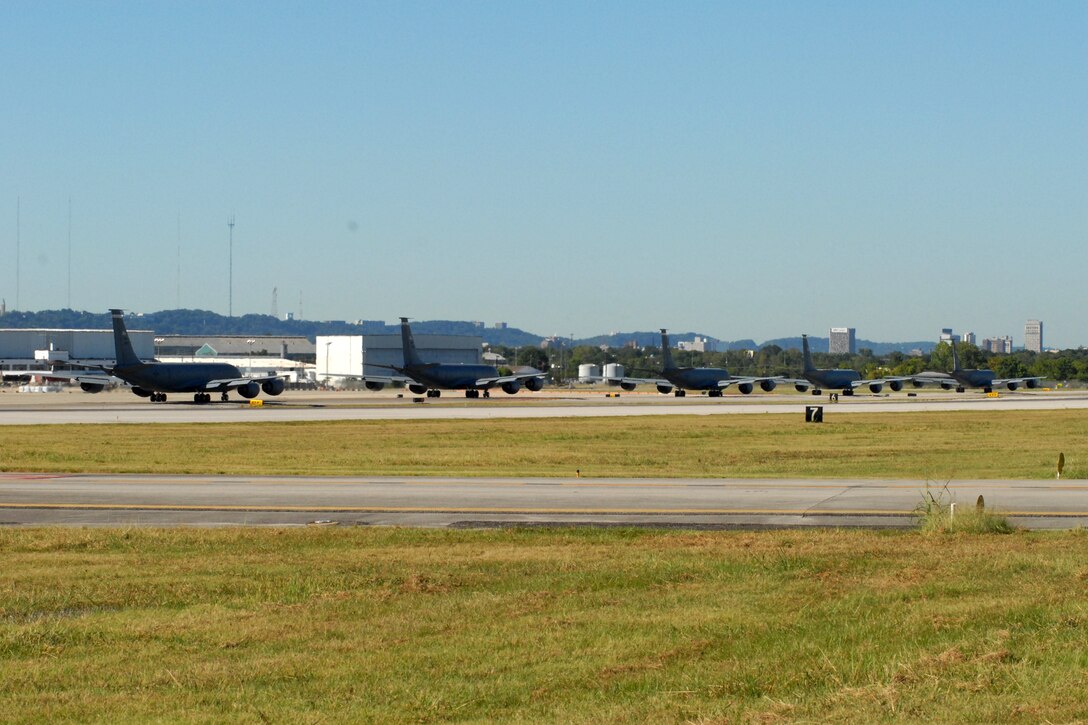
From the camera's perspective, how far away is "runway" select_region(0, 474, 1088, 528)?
2631 centimetres

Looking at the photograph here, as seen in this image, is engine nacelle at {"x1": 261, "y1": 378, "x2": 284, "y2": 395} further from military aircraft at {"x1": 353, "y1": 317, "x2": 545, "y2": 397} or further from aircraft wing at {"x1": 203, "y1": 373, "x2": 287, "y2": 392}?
military aircraft at {"x1": 353, "y1": 317, "x2": 545, "y2": 397}

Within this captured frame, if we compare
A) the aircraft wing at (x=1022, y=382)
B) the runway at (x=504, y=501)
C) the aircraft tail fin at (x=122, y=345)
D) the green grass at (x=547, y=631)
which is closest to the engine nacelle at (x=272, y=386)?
the aircraft tail fin at (x=122, y=345)

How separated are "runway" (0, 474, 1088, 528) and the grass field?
4.05 metres

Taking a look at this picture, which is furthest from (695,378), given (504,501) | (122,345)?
(504,501)

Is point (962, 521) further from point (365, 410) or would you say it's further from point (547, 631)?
point (365, 410)

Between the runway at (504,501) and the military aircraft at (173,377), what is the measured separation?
211 feet

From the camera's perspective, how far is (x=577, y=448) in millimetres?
53250

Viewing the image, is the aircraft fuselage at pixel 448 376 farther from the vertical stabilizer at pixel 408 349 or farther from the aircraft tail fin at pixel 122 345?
the aircraft tail fin at pixel 122 345

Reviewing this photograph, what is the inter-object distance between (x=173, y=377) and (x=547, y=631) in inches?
3608

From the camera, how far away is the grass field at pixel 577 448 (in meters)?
41.5

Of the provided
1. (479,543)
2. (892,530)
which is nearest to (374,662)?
→ (479,543)

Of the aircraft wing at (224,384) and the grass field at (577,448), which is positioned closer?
the grass field at (577,448)

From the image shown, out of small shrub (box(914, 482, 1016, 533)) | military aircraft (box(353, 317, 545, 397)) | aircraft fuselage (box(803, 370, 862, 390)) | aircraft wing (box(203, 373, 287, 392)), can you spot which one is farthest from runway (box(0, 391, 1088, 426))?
small shrub (box(914, 482, 1016, 533))

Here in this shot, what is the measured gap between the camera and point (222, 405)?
94812mm
